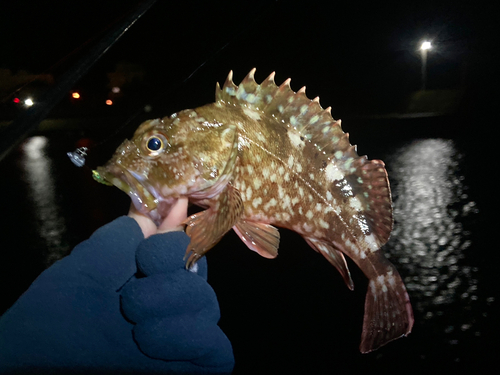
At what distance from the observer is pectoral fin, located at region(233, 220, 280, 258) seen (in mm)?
1312

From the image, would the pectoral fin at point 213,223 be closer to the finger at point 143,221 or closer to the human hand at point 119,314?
the human hand at point 119,314

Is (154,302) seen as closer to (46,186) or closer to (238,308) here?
(238,308)

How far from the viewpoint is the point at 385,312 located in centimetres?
140

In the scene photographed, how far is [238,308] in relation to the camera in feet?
11.1

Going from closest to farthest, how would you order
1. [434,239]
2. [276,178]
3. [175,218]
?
1. [175,218]
2. [276,178]
3. [434,239]

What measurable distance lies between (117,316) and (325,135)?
3.41ft

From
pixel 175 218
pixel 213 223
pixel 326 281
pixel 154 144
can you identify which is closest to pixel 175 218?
pixel 175 218

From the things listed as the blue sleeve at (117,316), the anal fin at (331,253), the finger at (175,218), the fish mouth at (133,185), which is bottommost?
the blue sleeve at (117,316)

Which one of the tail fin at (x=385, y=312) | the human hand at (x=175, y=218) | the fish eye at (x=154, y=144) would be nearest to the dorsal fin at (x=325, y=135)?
the tail fin at (x=385, y=312)

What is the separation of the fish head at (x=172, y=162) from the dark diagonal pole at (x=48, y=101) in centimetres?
34

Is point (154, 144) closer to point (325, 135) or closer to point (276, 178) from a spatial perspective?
point (276, 178)

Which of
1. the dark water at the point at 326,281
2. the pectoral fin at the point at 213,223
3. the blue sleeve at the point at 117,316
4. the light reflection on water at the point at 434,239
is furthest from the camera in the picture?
the light reflection on water at the point at 434,239

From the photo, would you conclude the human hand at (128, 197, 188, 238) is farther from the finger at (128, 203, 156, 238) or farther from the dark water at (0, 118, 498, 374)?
the dark water at (0, 118, 498, 374)

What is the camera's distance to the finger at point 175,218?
4.09 feet
